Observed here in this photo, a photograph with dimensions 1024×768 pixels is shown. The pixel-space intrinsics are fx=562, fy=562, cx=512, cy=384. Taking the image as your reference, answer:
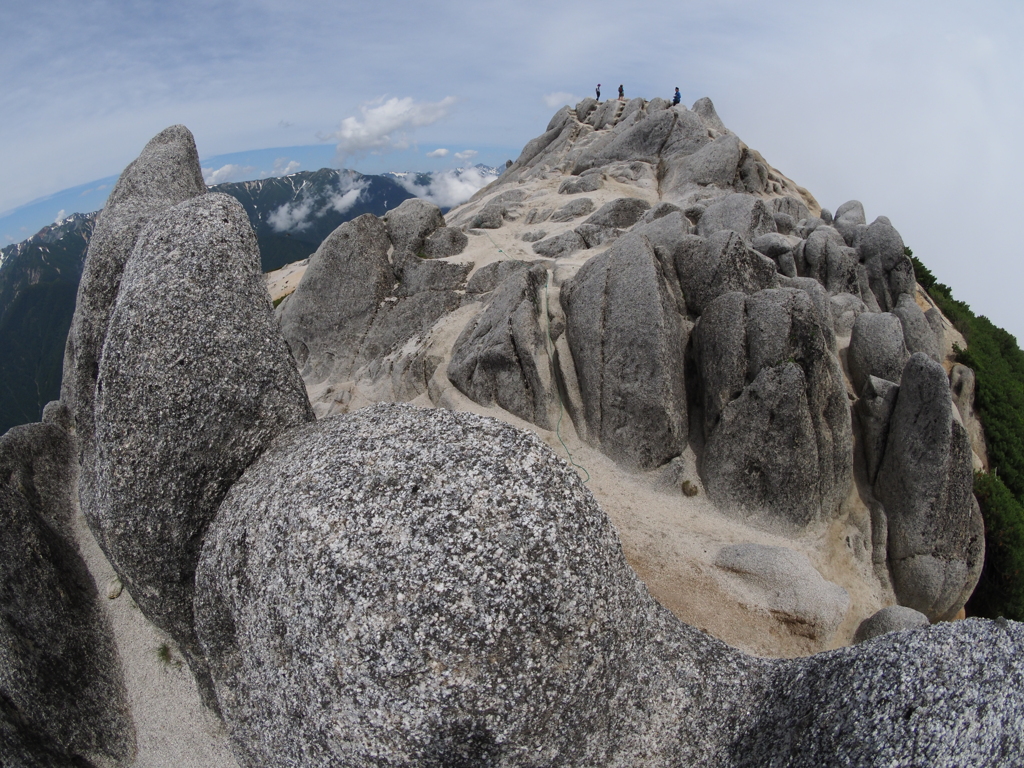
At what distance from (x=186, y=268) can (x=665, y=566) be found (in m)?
9.21

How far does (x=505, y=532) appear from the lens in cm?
546

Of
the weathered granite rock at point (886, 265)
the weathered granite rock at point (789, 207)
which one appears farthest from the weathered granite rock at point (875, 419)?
the weathered granite rock at point (789, 207)

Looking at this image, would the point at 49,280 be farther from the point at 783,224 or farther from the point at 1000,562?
the point at 1000,562

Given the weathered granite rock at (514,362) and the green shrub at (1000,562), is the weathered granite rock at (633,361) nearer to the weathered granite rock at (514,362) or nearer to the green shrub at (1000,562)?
the weathered granite rock at (514,362)

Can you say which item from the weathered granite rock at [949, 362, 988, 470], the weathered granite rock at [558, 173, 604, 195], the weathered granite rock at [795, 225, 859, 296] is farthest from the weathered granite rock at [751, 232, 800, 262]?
the weathered granite rock at [558, 173, 604, 195]

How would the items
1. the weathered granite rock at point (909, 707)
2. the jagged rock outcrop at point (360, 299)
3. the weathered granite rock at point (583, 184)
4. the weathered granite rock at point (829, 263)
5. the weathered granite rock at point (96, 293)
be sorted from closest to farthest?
the weathered granite rock at point (909, 707), the weathered granite rock at point (96, 293), the weathered granite rock at point (829, 263), the jagged rock outcrop at point (360, 299), the weathered granite rock at point (583, 184)

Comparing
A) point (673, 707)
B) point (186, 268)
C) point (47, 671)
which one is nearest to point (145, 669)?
point (47, 671)

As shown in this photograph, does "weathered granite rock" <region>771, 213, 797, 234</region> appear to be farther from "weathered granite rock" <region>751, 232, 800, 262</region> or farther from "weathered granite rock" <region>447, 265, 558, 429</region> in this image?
"weathered granite rock" <region>447, 265, 558, 429</region>

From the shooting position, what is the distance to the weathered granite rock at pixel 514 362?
13.4m

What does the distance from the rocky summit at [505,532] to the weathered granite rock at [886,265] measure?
3712 millimetres

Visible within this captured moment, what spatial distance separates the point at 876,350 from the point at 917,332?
4381 mm

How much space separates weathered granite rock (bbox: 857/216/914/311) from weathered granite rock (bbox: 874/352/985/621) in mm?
7812

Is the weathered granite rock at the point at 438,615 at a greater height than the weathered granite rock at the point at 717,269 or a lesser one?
lesser

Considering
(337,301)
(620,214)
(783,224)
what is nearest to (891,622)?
(783,224)
